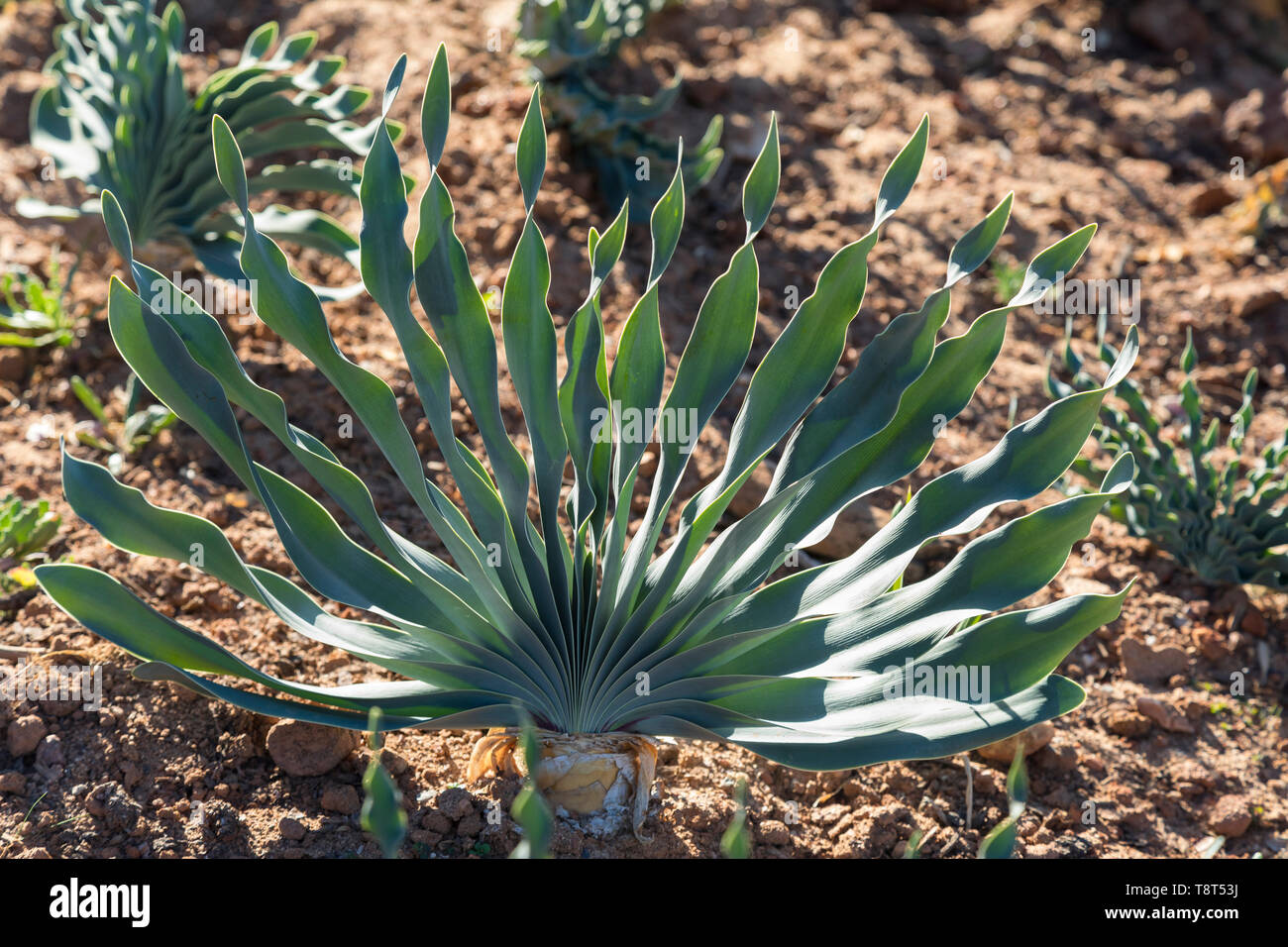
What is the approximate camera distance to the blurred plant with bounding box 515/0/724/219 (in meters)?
3.54

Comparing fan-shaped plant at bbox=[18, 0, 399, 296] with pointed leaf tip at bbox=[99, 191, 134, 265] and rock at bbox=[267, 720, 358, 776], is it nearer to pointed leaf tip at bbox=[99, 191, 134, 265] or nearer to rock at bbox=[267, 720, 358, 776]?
Result: pointed leaf tip at bbox=[99, 191, 134, 265]

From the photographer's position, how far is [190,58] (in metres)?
4.27

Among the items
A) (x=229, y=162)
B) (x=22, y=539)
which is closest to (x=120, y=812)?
(x=22, y=539)

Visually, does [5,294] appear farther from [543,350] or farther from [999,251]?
[999,251]

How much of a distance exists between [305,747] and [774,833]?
0.86 meters

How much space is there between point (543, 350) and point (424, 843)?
874 mm

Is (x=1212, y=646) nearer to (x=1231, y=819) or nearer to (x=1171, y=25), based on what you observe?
(x=1231, y=819)

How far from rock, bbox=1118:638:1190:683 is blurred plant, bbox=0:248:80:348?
284 cm

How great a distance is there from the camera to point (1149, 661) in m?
2.60

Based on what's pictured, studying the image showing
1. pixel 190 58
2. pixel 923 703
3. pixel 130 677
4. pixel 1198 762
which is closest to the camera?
pixel 923 703

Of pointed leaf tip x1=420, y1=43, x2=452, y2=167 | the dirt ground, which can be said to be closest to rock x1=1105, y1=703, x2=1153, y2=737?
the dirt ground

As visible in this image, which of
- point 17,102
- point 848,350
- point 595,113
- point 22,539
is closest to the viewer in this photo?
point 22,539

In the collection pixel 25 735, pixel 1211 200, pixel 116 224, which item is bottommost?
pixel 25 735

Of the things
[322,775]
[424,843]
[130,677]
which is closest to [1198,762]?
[424,843]
